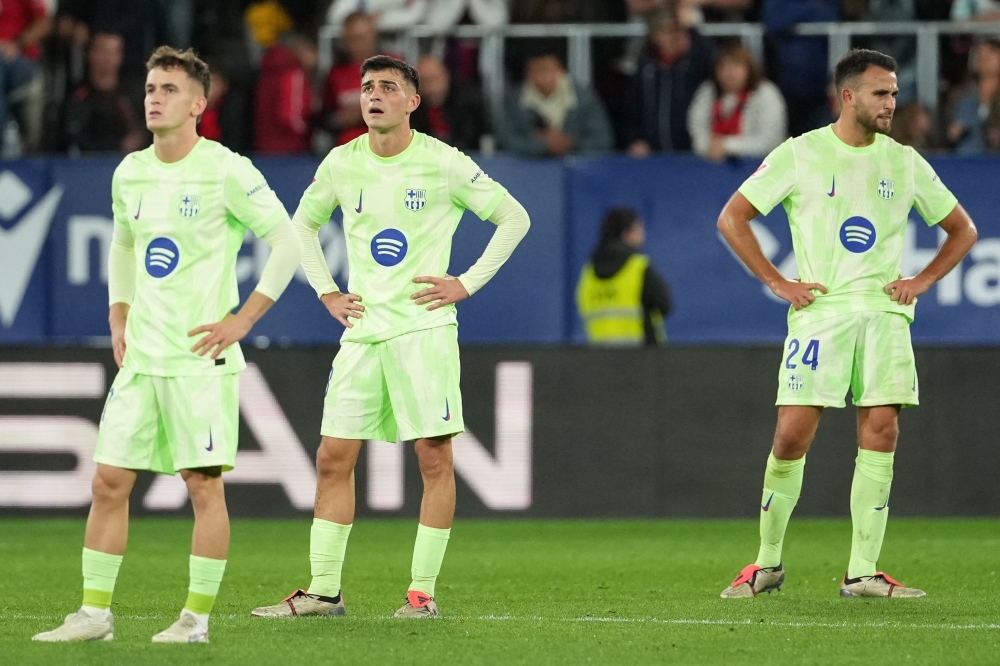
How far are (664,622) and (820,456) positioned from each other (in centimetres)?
471

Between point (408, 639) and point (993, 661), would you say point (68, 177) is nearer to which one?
point (408, 639)

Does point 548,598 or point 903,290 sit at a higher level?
point 903,290

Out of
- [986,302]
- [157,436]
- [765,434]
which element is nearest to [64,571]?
[157,436]

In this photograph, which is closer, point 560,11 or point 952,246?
point 952,246

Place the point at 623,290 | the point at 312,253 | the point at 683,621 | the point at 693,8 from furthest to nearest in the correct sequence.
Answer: the point at 693,8 < the point at 623,290 < the point at 312,253 < the point at 683,621

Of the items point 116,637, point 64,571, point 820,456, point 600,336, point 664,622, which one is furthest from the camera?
point 600,336

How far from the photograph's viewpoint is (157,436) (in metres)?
5.77

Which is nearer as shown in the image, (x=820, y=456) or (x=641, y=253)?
(x=820, y=456)

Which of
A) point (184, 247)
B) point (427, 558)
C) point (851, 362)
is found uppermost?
point (184, 247)

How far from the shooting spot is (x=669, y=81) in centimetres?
1277

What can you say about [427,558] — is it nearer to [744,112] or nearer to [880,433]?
[880,433]

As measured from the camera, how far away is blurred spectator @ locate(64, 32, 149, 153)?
1304 centimetres

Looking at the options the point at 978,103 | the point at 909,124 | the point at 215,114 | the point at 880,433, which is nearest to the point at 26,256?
the point at 215,114

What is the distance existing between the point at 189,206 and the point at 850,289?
297 cm
